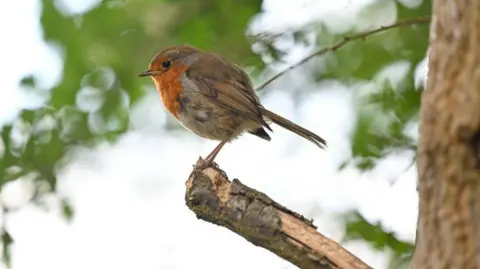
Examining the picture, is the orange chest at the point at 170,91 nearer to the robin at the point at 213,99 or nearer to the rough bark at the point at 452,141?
the robin at the point at 213,99

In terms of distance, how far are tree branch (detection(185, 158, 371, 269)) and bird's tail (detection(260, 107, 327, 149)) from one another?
62.1 inches

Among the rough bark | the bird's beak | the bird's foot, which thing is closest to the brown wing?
the bird's beak

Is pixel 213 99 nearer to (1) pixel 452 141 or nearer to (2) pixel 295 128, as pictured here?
(2) pixel 295 128

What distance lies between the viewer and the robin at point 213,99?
502cm

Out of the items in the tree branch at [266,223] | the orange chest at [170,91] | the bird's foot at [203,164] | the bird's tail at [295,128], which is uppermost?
the bird's tail at [295,128]

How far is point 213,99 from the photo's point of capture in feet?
16.8

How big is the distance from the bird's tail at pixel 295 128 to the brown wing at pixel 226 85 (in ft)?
0.17

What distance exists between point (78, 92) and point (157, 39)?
1.61ft

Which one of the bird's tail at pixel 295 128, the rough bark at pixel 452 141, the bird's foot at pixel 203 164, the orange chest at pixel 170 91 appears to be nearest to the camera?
the rough bark at pixel 452 141

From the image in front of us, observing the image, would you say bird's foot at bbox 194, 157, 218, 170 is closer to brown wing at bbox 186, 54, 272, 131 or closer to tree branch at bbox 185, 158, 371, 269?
tree branch at bbox 185, 158, 371, 269

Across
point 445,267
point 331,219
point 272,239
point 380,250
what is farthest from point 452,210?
point 331,219

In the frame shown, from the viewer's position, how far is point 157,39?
518 centimetres

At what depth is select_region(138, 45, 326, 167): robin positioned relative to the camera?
5020 millimetres

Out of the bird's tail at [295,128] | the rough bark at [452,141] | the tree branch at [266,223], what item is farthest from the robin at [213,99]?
the rough bark at [452,141]
